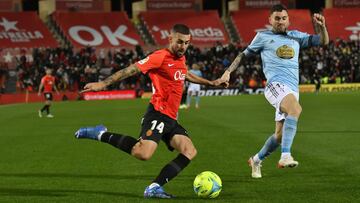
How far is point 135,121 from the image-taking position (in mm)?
23328

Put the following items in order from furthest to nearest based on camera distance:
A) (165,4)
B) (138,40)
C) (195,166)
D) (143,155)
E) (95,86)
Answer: (165,4) → (138,40) → (195,166) → (143,155) → (95,86)

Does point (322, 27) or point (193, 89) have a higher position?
point (322, 27)

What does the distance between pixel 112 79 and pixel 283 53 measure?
294cm

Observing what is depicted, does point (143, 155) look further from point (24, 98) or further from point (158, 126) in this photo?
point (24, 98)

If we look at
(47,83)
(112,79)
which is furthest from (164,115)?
(47,83)

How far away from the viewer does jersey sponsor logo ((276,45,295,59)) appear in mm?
9609

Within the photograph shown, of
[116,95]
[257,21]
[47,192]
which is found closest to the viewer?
[47,192]

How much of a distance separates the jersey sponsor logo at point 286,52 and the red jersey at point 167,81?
→ 185cm

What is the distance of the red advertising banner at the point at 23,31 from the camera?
168ft

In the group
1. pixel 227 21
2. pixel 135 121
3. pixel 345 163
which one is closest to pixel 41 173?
pixel 345 163

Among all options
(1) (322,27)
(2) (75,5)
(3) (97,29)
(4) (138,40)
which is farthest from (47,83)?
(2) (75,5)

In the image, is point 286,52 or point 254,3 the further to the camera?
point 254,3

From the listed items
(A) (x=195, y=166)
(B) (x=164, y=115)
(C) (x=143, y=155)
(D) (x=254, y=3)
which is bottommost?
(D) (x=254, y=3)

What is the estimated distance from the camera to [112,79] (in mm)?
7855
